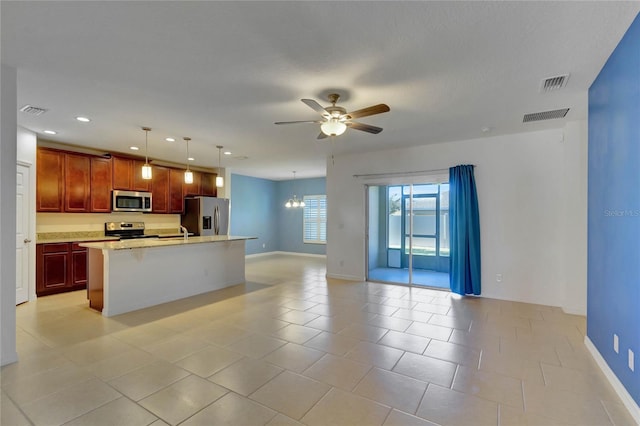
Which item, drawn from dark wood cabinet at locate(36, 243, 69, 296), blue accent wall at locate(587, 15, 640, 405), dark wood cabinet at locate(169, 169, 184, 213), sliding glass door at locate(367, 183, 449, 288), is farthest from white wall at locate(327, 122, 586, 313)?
dark wood cabinet at locate(36, 243, 69, 296)

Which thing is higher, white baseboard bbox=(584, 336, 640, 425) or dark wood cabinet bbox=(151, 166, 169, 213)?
dark wood cabinet bbox=(151, 166, 169, 213)

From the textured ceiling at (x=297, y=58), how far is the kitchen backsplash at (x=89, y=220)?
2131mm

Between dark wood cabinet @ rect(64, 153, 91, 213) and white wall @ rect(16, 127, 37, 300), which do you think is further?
dark wood cabinet @ rect(64, 153, 91, 213)

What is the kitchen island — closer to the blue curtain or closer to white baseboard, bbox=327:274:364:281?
white baseboard, bbox=327:274:364:281

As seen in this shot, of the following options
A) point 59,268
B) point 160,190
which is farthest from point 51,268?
point 160,190

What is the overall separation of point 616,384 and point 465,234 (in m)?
2.89

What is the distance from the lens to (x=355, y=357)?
9.35 ft

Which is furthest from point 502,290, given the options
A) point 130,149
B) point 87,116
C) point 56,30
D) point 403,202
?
point 130,149

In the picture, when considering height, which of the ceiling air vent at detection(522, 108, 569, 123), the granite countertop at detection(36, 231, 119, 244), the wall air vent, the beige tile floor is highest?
the wall air vent

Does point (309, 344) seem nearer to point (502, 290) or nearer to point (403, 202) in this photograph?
point (502, 290)

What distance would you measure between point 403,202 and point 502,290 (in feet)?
9.04

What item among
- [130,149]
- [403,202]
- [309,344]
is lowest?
Answer: [309,344]

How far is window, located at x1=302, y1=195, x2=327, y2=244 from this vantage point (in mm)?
9938

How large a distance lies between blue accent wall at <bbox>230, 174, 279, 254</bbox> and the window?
1.29m
